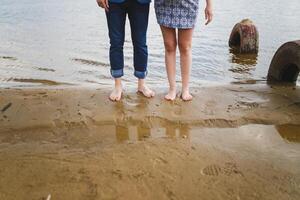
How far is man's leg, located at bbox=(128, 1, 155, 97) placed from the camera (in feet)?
13.0

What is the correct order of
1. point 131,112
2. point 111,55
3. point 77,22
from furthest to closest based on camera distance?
point 77,22
point 111,55
point 131,112

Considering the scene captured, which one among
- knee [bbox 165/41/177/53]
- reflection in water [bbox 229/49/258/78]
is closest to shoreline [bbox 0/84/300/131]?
knee [bbox 165/41/177/53]

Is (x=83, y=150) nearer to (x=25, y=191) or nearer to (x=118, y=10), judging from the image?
(x=25, y=191)

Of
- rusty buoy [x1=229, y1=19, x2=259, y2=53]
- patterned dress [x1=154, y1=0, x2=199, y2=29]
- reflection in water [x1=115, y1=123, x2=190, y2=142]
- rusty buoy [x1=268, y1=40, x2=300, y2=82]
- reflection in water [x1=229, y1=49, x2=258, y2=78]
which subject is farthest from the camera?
rusty buoy [x1=229, y1=19, x2=259, y2=53]

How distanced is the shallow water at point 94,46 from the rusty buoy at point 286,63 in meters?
0.96

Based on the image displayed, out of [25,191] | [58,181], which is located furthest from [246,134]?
[25,191]

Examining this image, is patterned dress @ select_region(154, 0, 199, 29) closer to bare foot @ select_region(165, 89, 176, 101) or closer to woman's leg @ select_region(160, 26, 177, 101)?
woman's leg @ select_region(160, 26, 177, 101)

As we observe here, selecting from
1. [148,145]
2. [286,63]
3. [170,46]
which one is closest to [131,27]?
[170,46]

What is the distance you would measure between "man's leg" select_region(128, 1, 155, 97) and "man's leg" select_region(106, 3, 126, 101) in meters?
0.11

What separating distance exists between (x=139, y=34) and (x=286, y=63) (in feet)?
6.56

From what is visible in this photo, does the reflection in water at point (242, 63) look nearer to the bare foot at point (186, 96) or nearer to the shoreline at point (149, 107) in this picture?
the shoreline at point (149, 107)

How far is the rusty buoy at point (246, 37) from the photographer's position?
25.4 ft

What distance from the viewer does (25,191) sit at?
2.54 metres

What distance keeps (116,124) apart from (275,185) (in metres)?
1.59
